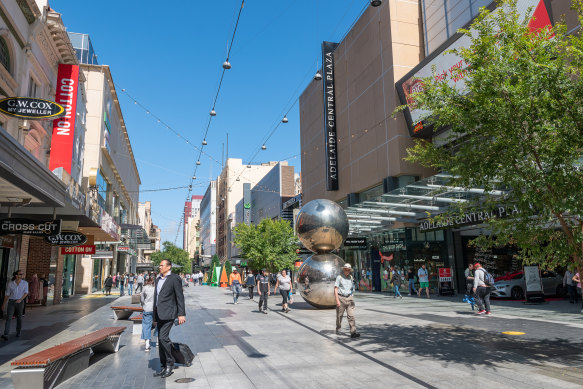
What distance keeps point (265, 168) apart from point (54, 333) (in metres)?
69.0

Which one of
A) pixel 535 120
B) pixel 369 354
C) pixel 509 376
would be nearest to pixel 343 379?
pixel 369 354

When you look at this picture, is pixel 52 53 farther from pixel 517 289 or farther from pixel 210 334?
pixel 517 289

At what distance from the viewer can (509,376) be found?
242 inches

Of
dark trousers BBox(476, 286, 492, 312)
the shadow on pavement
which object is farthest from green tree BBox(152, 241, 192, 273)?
the shadow on pavement

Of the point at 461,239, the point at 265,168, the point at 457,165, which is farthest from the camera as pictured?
the point at 265,168

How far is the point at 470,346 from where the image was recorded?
8375 mm

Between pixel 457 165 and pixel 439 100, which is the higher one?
pixel 439 100

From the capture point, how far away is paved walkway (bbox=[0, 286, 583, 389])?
6.07 meters

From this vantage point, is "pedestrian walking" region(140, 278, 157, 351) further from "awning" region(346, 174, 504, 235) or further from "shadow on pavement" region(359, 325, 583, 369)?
"awning" region(346, 174, 504, 235)

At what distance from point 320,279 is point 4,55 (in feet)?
43.8

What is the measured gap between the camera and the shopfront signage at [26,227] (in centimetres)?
1133

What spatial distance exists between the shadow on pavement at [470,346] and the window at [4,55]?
1442 cm

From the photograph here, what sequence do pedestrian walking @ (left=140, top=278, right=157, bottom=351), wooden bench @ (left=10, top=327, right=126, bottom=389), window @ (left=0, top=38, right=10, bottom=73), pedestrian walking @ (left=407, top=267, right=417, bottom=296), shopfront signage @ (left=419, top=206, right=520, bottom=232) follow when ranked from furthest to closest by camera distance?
pedestrian walking @ (left=407, top=267, right=417, bottom=296) → window @ (left=0, top=38, right=10, bottom=73) → pedestrian walking @ (left=140, top=278, right=157, bottom=351) → shopfront signage @ (left=419, top=206, right=520, bottom=232) → wooden bench @ (left=10, top=327, right=126, bottom=389)

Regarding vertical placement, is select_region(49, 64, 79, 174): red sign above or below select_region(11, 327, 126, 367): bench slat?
above
